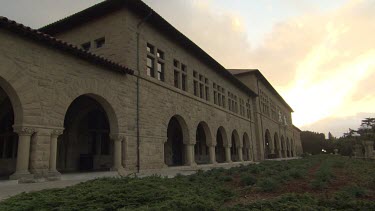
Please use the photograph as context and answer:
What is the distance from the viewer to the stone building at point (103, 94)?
9016mm

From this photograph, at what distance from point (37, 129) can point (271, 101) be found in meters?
40.8

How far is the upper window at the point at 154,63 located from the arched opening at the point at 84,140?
133 inches

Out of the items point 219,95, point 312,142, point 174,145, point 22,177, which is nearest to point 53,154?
point 22,177

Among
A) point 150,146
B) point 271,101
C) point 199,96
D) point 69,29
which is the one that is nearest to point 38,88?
point 150,146

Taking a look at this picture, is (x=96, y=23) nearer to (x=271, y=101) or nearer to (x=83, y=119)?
(x=83, y=119)

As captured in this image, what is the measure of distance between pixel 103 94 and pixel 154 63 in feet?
15.4

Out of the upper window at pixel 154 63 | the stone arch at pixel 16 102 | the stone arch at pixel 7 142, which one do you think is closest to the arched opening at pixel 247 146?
the upper window at pixel 154 63

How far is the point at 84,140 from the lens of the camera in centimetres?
1584

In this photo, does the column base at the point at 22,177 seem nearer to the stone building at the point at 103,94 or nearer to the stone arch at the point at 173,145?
the stone building at the point at 103,94

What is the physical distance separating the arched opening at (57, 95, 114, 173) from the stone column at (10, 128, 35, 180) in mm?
5708

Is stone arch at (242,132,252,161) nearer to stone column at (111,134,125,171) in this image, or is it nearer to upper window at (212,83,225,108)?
upper window at (212,83,225,108)

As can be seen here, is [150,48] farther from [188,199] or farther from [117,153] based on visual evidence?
[188,199]

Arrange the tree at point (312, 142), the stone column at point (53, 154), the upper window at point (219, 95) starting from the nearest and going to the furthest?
1. the stone column at point (53, 154)
2. the upper window at point (219, 95)
3. the tree at point (312, 142)

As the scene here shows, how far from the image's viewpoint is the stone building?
9016mm
